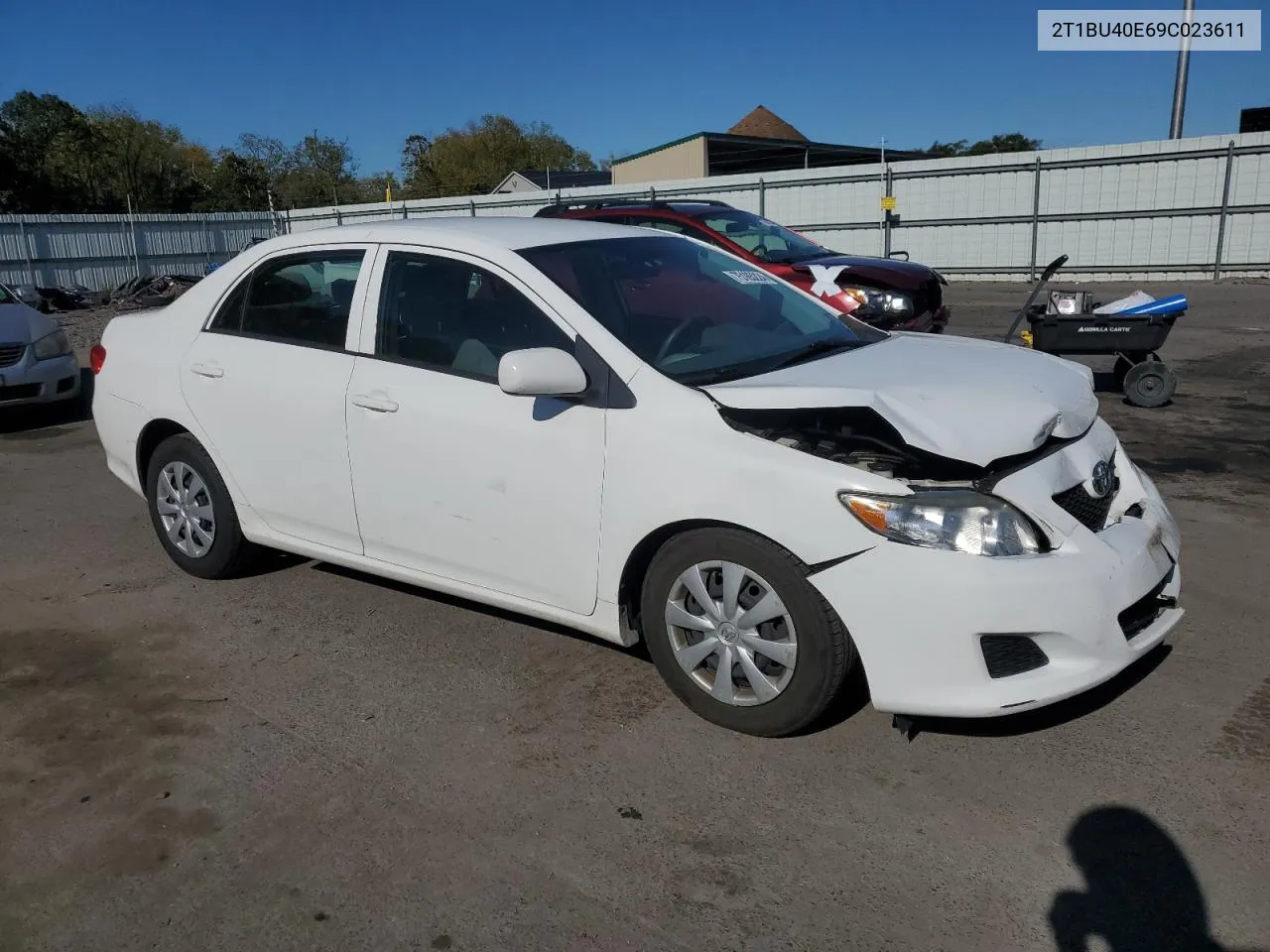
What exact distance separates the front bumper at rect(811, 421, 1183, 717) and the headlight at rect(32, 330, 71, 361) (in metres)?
8.71

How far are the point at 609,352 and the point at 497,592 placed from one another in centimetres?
103

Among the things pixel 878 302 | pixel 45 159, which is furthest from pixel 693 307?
pixel 45 159

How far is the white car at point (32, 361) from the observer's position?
914cm

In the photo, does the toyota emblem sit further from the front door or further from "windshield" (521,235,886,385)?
the front door

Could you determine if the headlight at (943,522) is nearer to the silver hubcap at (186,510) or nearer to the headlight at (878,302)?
the silver hubcap at (186,510)

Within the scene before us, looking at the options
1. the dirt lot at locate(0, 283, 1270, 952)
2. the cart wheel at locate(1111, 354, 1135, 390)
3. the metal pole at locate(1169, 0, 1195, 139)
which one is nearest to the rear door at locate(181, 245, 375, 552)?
the dirt lot at locate(0, 283, 1270, 952)

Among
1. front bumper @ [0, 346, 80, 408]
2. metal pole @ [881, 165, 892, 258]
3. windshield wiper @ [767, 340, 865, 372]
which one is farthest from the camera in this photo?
metal pole @ [881, 165, 892, 258]

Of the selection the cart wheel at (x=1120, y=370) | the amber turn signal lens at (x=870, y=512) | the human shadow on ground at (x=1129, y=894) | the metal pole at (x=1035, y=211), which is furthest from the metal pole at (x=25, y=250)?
the human shadow on ground at (x=1129, y=894)

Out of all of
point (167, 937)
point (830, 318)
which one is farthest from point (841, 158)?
point (167, 937)

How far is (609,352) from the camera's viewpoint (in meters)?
3.65

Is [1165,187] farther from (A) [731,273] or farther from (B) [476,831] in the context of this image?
(B) [476,831]

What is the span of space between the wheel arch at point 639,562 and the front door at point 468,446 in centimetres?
12

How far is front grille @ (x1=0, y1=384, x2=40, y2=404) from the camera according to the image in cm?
914

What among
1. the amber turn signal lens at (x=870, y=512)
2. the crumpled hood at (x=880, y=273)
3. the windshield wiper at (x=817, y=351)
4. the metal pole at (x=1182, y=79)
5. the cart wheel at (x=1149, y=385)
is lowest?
the cart wheel at (x=1149, y=385)
